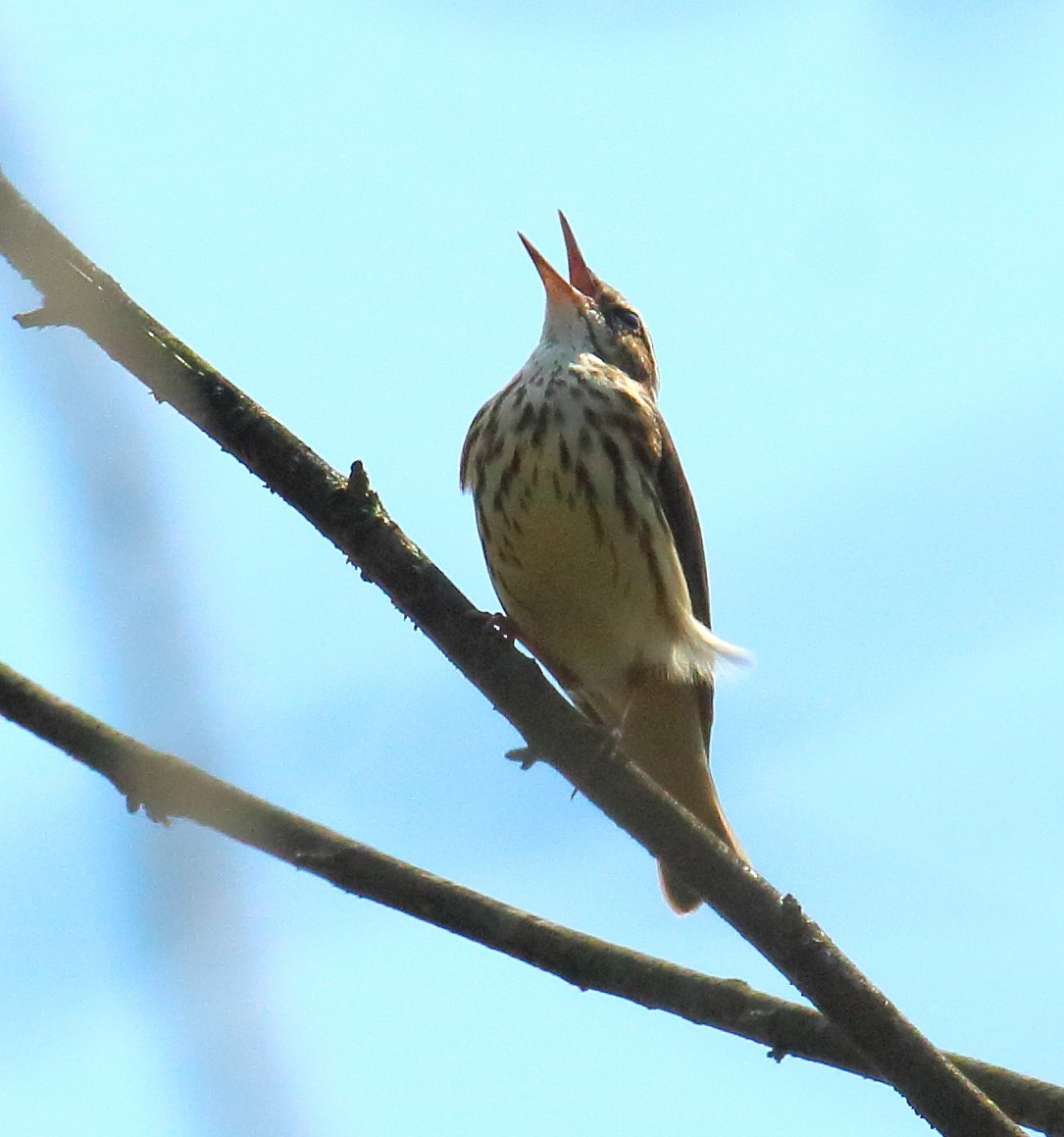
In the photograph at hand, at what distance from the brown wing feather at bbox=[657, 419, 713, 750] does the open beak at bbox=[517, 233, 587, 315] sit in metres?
1.13

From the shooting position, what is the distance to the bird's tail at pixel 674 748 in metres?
6.66

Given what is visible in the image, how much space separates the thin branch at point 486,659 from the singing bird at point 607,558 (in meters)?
2.23

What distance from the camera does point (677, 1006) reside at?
3803 mm

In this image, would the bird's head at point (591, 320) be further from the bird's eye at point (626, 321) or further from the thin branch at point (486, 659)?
the thin branch at point (486, 659)

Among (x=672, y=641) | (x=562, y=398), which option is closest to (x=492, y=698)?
(x=672, y=641)

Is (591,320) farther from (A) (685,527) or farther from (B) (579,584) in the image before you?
Answer: (B) (579,584)

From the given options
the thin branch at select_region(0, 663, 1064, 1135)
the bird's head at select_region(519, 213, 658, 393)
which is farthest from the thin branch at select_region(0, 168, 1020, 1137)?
the bird's head at select_region(519, 213, 658, 393)

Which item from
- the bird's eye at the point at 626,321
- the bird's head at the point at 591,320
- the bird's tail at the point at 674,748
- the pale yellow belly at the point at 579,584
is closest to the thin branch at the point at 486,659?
the pale yellow belly at the point at 579,584

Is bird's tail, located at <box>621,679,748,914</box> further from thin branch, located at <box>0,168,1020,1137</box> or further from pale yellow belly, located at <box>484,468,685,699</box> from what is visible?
thin branch, located at <box>0,168,1020,1137</box>

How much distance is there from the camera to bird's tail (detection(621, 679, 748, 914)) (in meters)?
6.66

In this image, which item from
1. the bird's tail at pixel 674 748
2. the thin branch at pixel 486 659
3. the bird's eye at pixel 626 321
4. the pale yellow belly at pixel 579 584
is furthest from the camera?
the bird's eye at pixel 626 321

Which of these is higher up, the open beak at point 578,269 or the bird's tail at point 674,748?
the open beak at point 578,269

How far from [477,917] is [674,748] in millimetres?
3192

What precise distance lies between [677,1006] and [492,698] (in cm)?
89
